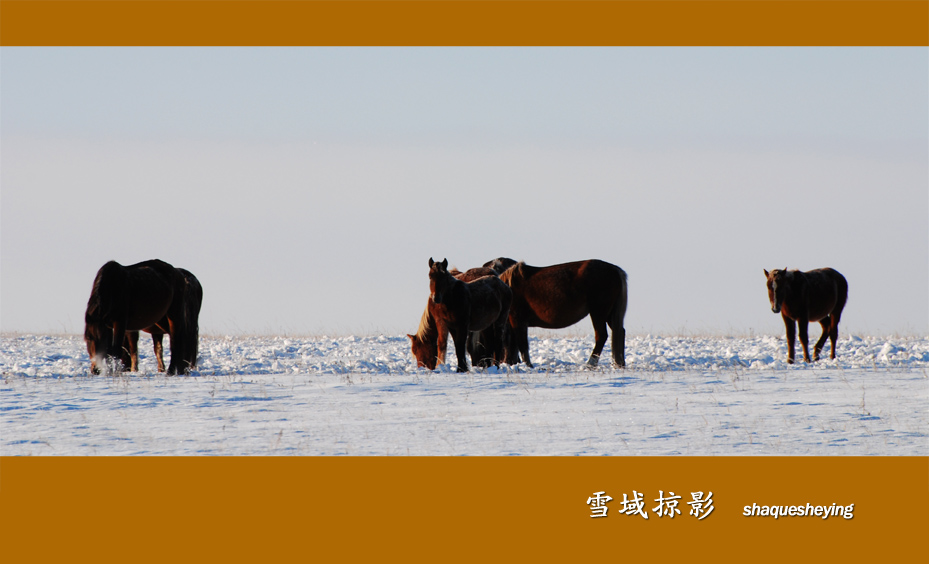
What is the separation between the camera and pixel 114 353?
44.5 ft

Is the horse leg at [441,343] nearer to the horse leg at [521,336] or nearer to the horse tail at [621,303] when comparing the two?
the horse leg at [521,336]

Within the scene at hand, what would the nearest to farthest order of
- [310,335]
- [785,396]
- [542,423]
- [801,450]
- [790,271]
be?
1. [801,450]
2. [542,423]
3. [785,396]
4. [790,271]
5. [310,335]

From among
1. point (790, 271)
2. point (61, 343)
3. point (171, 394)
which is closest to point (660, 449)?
point (171, 394)

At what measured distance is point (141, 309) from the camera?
14.2m

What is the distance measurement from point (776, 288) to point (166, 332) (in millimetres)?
11130

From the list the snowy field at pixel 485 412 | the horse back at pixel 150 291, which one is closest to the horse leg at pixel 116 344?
the horse back at pixel 150 291

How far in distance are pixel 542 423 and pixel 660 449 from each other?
1.44 metres

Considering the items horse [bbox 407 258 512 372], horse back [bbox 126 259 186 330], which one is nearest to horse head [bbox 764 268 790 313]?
horse [bbox 407 258 512 372]

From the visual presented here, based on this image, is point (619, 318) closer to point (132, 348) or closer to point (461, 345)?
point (461, 345)

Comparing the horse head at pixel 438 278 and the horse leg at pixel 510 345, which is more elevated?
the horse head at pixel 438 278

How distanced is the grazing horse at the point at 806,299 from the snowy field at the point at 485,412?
340cm

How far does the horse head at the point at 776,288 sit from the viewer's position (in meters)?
16.6

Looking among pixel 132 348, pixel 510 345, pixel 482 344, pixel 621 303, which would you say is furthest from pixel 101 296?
pixel 621 303
